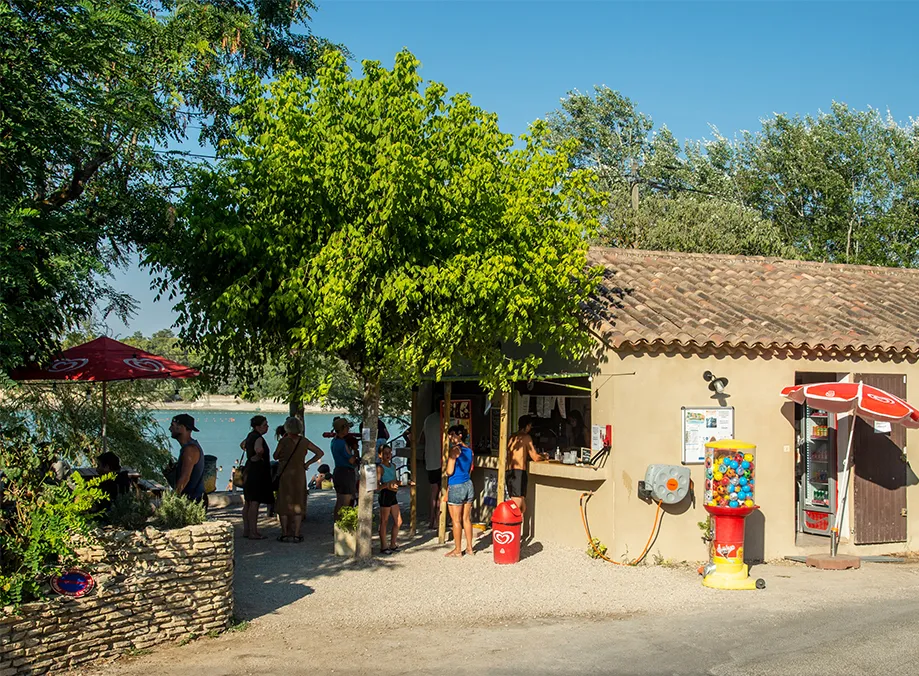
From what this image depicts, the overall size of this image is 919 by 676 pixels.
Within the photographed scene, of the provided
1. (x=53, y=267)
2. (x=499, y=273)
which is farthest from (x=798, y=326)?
(x=53, y=267)

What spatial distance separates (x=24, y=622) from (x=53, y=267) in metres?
3.27

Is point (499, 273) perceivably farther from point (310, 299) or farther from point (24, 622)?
point (24, 622)

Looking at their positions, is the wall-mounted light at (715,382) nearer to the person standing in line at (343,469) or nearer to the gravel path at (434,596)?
the gravel path at (434,596)

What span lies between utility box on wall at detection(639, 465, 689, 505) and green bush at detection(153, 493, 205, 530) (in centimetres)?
595

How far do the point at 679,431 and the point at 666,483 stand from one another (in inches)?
31.9

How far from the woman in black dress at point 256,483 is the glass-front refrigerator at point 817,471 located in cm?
778

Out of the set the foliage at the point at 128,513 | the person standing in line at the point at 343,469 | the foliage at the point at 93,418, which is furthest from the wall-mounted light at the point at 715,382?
the foliage at the point at 93,418

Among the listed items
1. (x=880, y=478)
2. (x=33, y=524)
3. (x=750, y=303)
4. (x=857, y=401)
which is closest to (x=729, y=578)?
(x=857, y=401)

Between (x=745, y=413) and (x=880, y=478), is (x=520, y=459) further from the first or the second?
(x=880, y=478)

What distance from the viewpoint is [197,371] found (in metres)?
12.8

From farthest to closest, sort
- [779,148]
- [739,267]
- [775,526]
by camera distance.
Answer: [779,148] → [739,267] → [775,526]

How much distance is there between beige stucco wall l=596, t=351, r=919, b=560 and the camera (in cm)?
1243

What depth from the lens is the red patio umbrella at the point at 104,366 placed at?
11.6 m

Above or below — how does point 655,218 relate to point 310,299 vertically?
above
